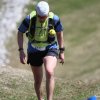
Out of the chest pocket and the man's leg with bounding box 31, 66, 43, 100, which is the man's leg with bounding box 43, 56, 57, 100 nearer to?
the chest pocket

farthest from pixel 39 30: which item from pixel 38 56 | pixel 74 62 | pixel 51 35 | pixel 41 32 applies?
pixel 74 62

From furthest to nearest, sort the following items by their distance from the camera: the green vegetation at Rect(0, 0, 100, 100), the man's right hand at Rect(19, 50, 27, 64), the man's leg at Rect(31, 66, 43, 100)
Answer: the green vegetation at Rect(0, 0, 100, 100) < the man's leg at Rect(31, 66, 43, 100) < the man's right hand at Rect(19, 50, 27, 64)

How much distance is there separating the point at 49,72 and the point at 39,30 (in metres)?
1.03

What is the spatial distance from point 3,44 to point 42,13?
26.6m

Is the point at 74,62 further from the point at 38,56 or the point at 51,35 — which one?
the point at 51,35

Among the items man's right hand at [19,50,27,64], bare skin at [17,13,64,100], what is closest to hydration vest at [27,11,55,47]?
bare skin at [17,13,64,100]

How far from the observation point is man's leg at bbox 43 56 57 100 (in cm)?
1316

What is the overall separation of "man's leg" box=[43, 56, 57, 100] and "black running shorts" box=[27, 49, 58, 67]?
0.14 meters

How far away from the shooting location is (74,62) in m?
38.1

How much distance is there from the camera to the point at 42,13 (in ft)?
43.1

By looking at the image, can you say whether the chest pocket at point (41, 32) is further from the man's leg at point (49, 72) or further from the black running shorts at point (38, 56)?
the man's leg at point (49, 72)

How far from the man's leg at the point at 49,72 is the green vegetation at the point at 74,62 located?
314cm

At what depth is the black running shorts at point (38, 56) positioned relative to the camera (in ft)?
45.0

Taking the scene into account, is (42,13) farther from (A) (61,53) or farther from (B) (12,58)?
(B) (12,58)
